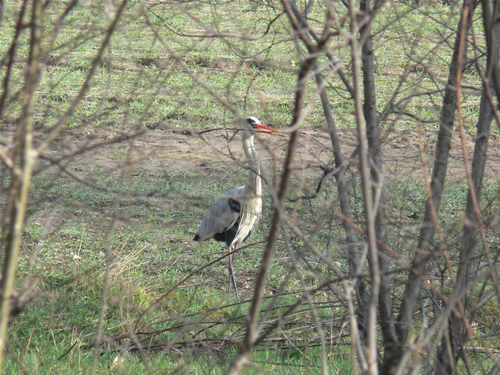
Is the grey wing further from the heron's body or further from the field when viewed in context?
the field

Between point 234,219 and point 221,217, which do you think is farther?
Result: point 234,219

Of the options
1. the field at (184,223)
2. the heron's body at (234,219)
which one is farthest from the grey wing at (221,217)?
the field at (184,223)

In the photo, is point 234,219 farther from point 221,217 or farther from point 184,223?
point 184,223

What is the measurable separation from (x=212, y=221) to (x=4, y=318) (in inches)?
182

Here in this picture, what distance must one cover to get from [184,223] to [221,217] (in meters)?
0.43

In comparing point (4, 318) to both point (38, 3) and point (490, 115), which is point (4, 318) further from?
point (490, 115)

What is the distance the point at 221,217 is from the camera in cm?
616

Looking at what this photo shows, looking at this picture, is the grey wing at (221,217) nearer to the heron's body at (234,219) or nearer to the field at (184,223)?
the heron's body at (234,219)

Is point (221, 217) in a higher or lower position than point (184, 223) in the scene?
higher

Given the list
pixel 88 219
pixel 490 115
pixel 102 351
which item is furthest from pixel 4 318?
pixel 88 219

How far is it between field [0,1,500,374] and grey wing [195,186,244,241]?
0.18 m

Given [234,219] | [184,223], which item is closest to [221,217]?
[234,219]

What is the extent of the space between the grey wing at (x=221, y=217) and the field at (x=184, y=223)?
Result: 18 centimetres

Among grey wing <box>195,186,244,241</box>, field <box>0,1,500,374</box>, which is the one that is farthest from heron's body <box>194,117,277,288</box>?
field <box>0,1,500,374</box>
